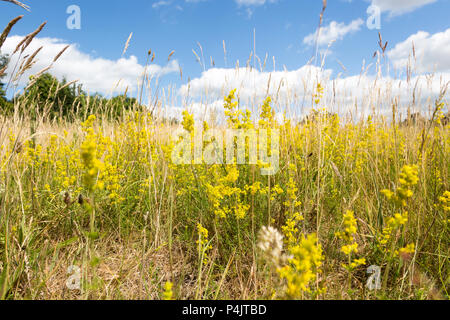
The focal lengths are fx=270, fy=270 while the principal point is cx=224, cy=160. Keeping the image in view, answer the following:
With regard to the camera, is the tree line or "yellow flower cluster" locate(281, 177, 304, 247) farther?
the tree line

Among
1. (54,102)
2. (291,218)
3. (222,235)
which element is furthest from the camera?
(54,102)

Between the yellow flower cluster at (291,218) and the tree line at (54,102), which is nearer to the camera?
the yellow flower cluster at (291,218)

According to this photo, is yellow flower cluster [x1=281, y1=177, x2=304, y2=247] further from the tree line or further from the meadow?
the tree line

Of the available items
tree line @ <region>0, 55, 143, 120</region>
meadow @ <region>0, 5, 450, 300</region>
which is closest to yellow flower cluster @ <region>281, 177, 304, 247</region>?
meadow @ <region>0, 5, 450, 300</region>

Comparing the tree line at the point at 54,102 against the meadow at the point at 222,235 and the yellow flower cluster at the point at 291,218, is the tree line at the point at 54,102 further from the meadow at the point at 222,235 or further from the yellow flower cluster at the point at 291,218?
the yellow flower cluster at the point at 291,218

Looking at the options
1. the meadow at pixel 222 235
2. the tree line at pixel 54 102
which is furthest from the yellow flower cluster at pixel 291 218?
the tree line at pixel 54 102

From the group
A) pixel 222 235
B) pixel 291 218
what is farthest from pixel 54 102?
pixel 291 218

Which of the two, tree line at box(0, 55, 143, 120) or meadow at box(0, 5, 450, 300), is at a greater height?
tree line at box(0, 55, 143, 120)

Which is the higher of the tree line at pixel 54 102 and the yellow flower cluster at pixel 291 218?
the tree line at pixel 54 102

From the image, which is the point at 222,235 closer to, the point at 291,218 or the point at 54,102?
the point at 291,218

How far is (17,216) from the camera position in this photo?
1800 millimetres
